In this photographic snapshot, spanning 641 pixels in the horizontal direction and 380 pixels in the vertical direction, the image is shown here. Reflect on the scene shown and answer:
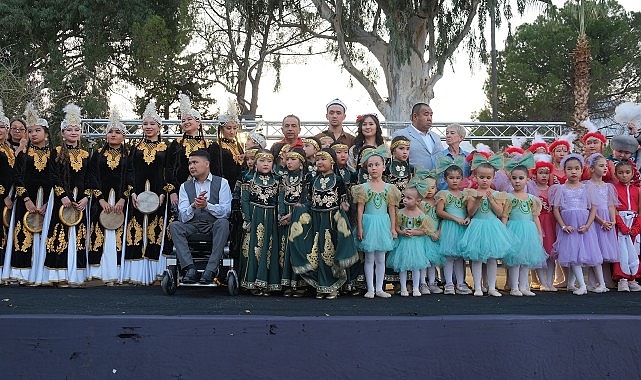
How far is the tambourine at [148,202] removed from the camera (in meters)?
7.36

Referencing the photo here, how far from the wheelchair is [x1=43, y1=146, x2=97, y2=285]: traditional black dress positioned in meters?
1.44

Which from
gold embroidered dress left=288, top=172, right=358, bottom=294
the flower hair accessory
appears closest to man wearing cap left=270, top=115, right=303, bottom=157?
gold embroidered dress left=288, top=172, right=358, bottom=294

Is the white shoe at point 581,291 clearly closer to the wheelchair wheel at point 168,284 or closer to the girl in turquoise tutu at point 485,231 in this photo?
the girl in turquoise tutu at point 485,231

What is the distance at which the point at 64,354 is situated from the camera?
4.36 m

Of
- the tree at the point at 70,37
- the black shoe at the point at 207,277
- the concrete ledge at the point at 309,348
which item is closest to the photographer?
the concrete ledge at the point at 309,348

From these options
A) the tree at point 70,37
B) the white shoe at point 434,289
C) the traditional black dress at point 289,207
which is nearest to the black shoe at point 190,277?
the traditional black dress at point 289,207

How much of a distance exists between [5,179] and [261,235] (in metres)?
2.92

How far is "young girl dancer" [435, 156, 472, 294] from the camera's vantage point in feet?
21.7

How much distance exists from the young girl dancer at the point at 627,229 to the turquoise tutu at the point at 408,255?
77.8 inches

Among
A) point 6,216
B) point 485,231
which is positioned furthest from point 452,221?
point 6,216

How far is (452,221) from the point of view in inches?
263

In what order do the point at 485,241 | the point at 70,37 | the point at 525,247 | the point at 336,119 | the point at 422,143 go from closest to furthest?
the point at 485,241
the point at 525,247
the point at 336,119
the point at 422,143
the point at 70,37

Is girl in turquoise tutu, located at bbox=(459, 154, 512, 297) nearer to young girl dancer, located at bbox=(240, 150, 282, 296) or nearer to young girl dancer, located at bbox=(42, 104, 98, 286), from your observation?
young girl dancer, located at bbox=(240, 150, 282, 296)

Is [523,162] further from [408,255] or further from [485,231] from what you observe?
[408,255]
